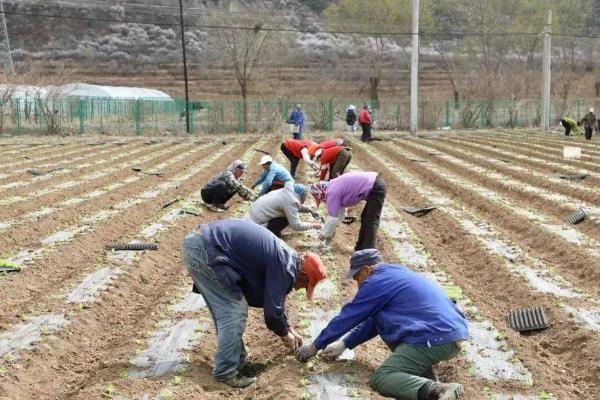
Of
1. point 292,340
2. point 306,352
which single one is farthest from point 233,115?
point 306,352

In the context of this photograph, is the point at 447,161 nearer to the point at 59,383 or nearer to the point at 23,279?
the point at 23,279

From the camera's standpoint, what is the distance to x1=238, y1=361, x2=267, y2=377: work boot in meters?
5.37

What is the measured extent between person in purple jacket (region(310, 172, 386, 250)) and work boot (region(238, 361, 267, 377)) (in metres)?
3.29

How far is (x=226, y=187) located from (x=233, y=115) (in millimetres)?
26022

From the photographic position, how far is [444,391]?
4.45 metres

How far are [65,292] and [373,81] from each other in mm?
54978

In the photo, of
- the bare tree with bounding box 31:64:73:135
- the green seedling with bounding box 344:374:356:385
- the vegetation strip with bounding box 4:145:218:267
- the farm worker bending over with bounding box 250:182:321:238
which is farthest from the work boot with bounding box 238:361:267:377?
the bare tree with bounding box 31:64:73:135

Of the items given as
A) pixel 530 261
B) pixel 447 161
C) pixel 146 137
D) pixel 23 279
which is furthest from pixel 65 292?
pixel 146 137

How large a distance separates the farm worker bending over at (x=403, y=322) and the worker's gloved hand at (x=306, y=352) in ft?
0.57

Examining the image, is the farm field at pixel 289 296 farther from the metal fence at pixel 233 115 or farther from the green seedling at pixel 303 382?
the metal fence at pixel 233 115

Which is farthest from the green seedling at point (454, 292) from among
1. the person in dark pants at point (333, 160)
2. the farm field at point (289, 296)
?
the person in dark pants at point (333, 160)

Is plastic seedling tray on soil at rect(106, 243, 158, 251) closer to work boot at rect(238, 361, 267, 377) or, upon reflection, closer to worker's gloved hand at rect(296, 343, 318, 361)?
work boot at rect(238, 361, 267, 377)

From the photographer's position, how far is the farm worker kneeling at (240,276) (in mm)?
4828

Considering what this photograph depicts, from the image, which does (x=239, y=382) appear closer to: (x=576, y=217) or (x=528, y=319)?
(x=528, y=319)
